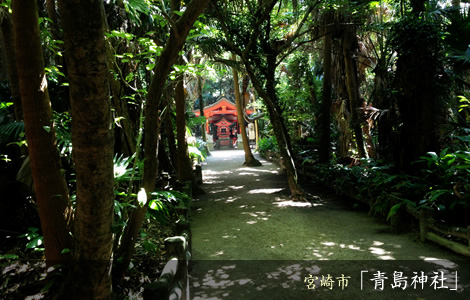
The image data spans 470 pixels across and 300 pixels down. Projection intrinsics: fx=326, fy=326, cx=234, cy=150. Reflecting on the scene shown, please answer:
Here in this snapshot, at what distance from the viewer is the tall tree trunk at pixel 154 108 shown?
234cm

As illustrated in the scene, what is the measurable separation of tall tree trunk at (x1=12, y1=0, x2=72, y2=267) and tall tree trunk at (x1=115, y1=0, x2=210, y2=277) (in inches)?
21.0

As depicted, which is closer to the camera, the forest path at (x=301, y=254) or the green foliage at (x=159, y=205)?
the forest path at (x=301, y=254)

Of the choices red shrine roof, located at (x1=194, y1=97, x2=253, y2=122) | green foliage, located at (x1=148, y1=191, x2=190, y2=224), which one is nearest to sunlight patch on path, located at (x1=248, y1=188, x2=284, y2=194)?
green foliage, located at (x1=148, y1=191, x2=190, y2=224)

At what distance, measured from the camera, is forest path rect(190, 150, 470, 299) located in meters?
3.36

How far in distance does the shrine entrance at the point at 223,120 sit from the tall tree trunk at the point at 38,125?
29.1 metres

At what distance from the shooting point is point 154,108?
2521mm

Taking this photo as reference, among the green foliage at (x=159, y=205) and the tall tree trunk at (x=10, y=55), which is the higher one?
the tall tree trunk at (x=10, y=55)

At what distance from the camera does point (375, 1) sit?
7297 millimetres

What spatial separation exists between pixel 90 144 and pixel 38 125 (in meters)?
0.96

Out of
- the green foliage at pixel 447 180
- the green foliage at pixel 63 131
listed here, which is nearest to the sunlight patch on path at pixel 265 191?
the green foliage at pixel 447 180

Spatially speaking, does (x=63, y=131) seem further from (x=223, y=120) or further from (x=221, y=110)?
(x=221, y=110)

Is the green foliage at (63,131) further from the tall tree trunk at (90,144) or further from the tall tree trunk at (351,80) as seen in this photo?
the tall tree trunk at (351,80)

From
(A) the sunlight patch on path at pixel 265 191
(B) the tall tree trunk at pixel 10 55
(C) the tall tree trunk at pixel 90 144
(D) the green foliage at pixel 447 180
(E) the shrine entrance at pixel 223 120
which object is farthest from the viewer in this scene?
(E) the shrine entrance at pixel 223 120

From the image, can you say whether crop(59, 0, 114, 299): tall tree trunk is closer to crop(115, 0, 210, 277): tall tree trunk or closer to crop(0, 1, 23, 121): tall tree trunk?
crop(115, 0, 210, 277): tall tree trunk
